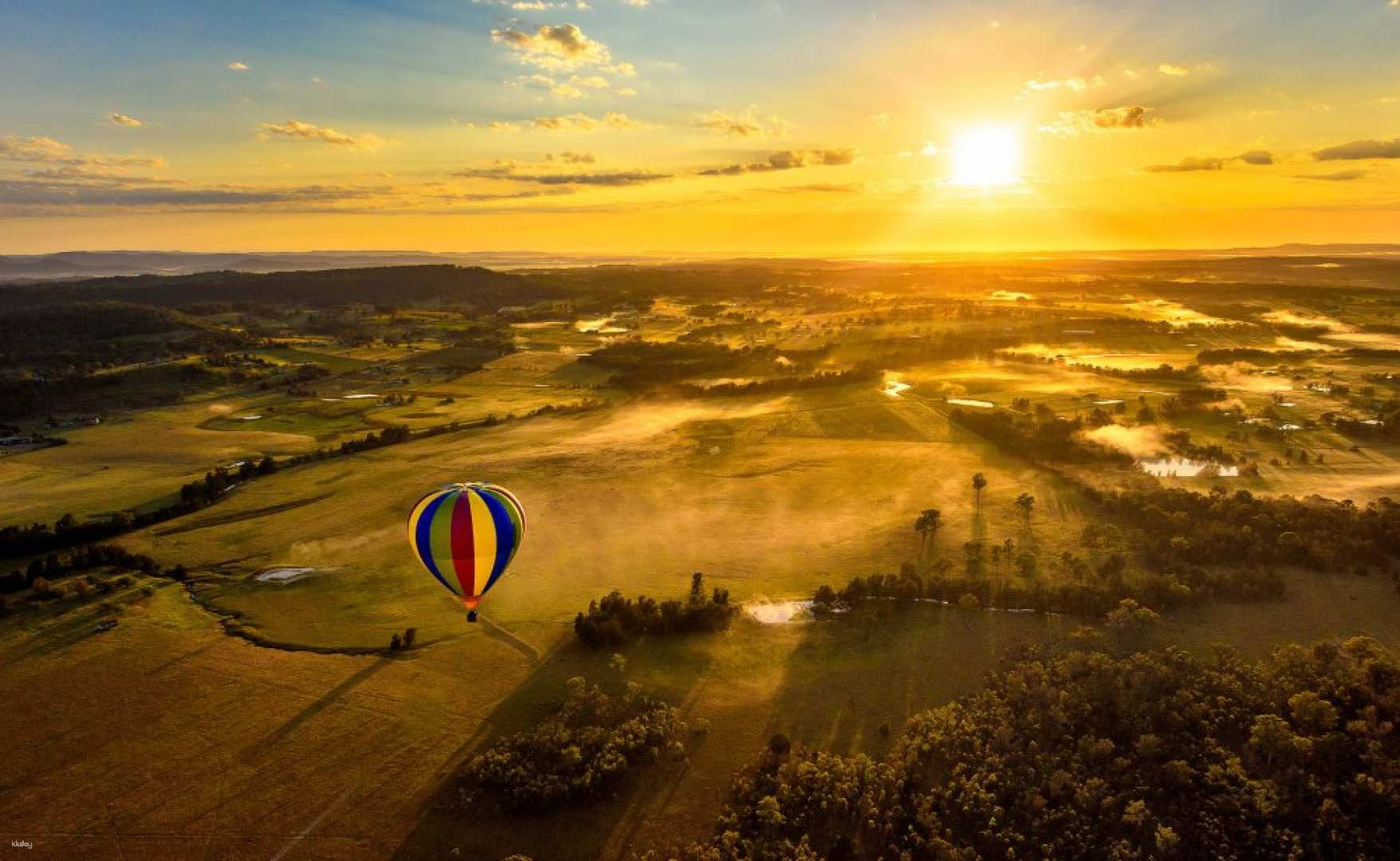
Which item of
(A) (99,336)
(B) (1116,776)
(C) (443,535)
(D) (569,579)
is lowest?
(B) (1116,776)

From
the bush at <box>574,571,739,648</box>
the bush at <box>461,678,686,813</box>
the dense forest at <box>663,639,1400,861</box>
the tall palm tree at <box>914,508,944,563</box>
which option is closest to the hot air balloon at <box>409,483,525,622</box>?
the bush at <box>574,571,739,648</box>

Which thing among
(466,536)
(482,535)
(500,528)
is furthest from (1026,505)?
(466,536)

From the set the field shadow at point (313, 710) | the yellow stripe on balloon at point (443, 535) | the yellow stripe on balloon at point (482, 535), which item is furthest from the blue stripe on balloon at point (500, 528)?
the field shadow at point (313, 710)

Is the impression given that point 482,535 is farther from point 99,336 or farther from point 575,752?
point 99,336

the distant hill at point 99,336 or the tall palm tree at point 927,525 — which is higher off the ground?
the distant hill at point 99,336

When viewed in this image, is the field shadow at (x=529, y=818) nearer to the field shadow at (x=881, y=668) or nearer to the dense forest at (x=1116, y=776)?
the dense forest at (x=1116, y=776)
